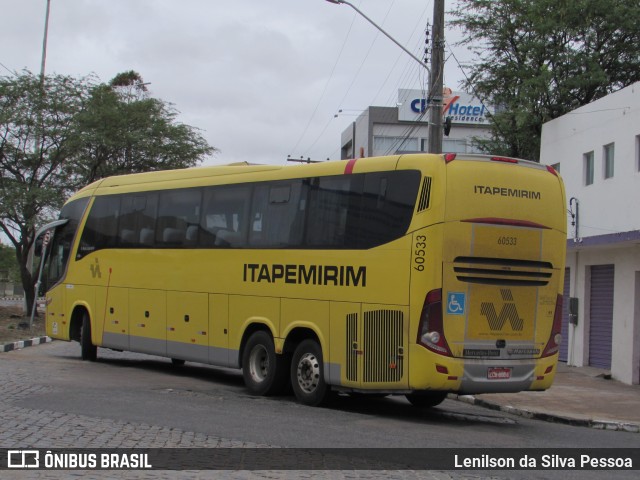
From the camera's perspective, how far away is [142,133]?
127 feet

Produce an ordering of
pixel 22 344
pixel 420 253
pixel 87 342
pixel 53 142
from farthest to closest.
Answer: pixel 53 142 < pixel 22 344 < pixel 87 342 < pixel 420 253

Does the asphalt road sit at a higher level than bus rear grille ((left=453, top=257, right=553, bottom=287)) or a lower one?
lower

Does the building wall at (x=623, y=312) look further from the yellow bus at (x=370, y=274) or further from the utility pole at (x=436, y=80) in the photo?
the yellow bus at (x=370, y=274)

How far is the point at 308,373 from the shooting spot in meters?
13.1

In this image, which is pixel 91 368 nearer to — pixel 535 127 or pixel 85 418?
pixel 85 418

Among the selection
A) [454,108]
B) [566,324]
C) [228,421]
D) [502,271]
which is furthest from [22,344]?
[454,108]

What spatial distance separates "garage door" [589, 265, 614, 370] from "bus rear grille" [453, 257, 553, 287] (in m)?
9.41

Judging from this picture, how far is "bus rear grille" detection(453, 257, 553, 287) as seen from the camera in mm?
11422

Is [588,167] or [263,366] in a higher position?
[588,167]

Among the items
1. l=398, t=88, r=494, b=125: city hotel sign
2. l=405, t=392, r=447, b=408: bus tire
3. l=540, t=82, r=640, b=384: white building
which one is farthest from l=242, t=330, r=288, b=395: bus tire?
l=398, t=88, r=494, b=125: city hotel sign

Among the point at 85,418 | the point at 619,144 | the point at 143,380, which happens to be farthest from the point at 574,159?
the point at 85,418

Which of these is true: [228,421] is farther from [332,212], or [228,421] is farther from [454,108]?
[454,108]

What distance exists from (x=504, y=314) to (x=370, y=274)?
1966 millimetres

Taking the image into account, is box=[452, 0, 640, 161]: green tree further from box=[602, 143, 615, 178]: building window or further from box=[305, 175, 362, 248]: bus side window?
box=[305, 175, 362, 248]: bus side window
